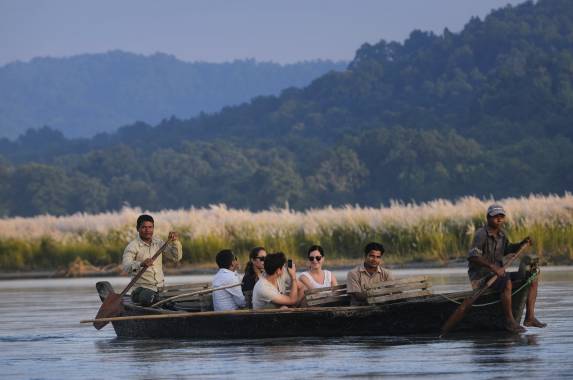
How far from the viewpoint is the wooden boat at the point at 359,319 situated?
17.0 meters

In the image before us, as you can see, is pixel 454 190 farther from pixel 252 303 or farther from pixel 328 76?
pixel 252 303

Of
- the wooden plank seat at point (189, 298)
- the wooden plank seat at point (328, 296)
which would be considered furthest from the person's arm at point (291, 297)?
the wooden plank seat at point (189, 298)

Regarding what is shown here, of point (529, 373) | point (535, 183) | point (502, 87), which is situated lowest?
point (529, 373)

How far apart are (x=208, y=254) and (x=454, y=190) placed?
2210 inches

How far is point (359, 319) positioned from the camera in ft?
56.9

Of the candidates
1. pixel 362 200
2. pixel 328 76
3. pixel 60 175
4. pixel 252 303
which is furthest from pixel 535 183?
pixel 252 303

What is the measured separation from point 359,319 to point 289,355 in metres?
1.88

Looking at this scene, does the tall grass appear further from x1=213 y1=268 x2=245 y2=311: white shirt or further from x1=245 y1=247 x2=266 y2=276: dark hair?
x1=213 y1=268 x2=245 y2=311: white shirt

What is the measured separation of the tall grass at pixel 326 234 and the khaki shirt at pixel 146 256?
52.7ft

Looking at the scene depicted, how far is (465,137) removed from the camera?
354ft

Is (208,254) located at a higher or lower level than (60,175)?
lower

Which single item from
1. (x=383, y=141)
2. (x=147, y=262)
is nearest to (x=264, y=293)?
(x=147, y=262)

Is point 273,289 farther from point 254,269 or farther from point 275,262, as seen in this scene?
point 254,269

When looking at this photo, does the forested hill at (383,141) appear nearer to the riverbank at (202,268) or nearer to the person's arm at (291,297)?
the riverbank at (202,268)
